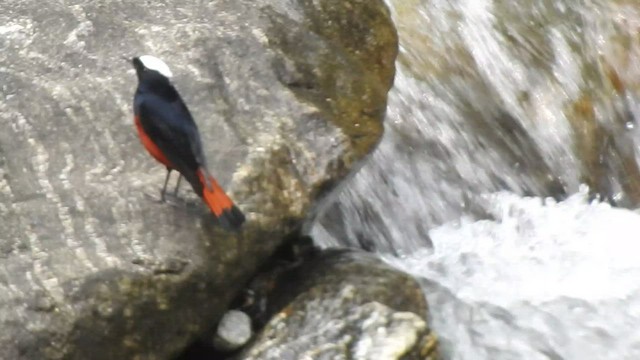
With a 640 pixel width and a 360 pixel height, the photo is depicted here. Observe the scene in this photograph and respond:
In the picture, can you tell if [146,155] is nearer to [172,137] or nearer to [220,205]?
[172,137]

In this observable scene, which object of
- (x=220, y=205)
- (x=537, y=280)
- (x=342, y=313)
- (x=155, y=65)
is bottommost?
(x=537, y=280)

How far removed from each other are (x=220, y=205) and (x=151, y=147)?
0.29 meters

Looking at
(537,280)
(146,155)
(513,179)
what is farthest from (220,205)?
(513,179)

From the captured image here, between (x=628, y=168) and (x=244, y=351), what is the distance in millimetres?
2793

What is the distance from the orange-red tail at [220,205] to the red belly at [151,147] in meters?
0.15

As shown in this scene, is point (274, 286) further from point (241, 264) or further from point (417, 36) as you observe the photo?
point (417, 36)

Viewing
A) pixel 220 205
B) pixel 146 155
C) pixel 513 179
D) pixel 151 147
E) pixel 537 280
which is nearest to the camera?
pixel 220 205

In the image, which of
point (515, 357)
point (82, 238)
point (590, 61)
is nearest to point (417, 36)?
point (590, 61)

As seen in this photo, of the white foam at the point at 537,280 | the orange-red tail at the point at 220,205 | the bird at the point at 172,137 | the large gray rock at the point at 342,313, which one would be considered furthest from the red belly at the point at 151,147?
the white foam at the point at 537,280

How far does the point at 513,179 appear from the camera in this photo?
512cm

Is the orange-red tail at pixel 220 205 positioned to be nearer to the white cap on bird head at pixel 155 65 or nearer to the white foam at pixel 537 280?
the white cap on bird head at pixel 155 65

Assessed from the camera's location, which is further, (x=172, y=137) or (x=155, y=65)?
(x=155, y=65)

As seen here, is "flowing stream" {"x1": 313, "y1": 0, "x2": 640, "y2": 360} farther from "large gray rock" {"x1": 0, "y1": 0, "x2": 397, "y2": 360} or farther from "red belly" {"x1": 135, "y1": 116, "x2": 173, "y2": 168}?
"red belly" {"x1": 135, "y1": 116, "x2": 173, "y2": 168}

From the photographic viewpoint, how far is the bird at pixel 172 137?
284 centimetres
